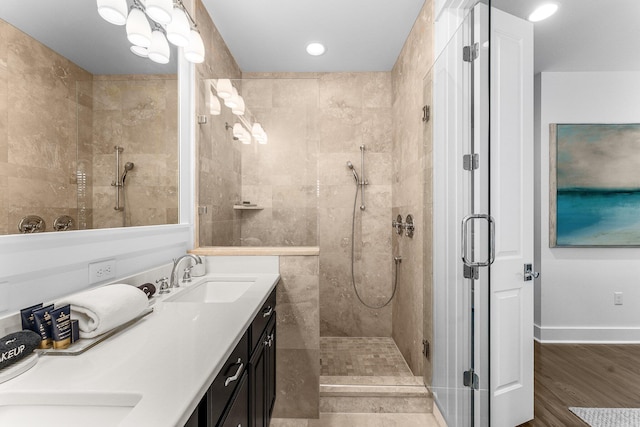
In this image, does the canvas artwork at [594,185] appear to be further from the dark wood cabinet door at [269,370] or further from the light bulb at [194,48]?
the light bulb at [194,48]

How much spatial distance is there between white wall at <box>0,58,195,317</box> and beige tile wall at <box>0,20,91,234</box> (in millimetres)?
69

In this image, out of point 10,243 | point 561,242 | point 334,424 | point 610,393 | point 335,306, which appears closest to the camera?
point 10,243

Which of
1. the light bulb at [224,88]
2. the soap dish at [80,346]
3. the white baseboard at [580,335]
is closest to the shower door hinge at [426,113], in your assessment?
the light bulb at [224,88]

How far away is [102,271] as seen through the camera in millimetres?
1157

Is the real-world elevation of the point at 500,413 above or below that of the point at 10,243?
below

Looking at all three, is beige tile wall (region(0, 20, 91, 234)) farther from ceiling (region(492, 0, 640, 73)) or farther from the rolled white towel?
ceiling (region(492, 0, 640, 73))

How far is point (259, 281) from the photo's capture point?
166 centimetres

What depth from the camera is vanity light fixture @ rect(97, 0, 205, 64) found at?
1157 mm

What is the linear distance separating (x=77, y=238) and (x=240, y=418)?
0.87m

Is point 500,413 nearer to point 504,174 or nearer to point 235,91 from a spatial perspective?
point 504,174

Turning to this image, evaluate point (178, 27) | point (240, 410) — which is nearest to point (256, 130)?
point (178, 27)

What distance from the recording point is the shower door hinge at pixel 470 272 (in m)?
1.36

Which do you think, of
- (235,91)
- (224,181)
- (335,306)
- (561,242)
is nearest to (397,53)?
(235,91)

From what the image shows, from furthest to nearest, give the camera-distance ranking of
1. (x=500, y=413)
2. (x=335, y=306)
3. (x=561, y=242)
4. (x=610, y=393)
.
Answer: (x=335, y=306) → (x=561, y=242) → (x=610, y=393) → (x=500, y=413)
